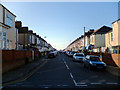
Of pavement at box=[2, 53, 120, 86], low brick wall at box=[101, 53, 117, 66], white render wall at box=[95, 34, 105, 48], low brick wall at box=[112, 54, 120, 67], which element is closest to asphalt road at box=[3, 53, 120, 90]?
pavement at box=[2, 53, 120, 86]

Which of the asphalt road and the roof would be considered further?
the roof

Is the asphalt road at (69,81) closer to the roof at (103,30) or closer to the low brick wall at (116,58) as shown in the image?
the low brick wall at (116,58)

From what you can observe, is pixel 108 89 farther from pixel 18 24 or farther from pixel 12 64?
pixel 18 24

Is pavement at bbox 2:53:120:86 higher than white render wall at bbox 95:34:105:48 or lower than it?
lower

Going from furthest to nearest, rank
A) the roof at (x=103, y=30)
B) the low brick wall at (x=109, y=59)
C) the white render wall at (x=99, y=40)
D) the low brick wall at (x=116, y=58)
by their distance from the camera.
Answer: the roof at (x=103, y=30)
the white render wall at (x=99, y=40)
the low brick wall at (x=109, y=59)
the low brick wall at (x=116, y=58)

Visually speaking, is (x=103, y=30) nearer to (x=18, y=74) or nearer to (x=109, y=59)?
(x=109, y=59)

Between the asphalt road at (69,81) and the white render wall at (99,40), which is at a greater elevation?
the white render wall at (99,40)

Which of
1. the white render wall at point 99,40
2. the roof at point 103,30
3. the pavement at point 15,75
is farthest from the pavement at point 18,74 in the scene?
the roof at point 103,30

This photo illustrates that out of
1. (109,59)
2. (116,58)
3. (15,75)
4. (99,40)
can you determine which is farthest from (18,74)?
(99,40)

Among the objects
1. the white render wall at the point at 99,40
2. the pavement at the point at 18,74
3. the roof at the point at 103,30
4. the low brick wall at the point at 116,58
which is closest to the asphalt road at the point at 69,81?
the pavement at the point at 18,74

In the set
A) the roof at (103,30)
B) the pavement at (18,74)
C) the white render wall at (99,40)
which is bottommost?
the pavement at (18,74)

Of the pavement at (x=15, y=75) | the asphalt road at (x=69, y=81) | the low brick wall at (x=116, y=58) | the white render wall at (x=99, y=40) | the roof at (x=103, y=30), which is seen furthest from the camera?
the roof at (x=103, y=30)

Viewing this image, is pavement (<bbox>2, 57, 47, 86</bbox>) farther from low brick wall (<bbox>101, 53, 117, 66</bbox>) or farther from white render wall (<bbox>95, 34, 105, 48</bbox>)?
white render wall (<bbox>95, 34, 105, 48</bbox>)

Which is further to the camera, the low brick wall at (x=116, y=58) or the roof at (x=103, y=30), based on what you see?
the roof at (x=103, y=30)
